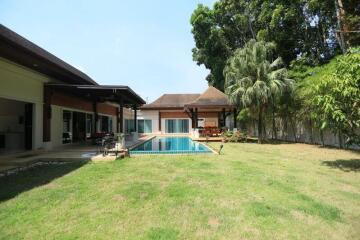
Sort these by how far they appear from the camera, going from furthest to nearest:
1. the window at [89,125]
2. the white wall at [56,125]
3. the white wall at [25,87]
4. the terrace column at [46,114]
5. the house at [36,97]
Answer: the window at [89,125] → the white wall at [56,125] → the terrace column at [46,114] → the white wall at [25,87] → the house at [36,97]

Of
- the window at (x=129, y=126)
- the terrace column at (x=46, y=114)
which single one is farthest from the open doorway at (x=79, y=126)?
the window at (x=129, y=126)

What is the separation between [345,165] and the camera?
978 centimetres

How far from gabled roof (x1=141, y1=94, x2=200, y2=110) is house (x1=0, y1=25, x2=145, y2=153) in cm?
1574

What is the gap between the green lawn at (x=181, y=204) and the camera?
401 cm

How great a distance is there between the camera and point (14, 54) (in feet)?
33.5

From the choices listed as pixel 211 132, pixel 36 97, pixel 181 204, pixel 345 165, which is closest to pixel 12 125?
pixel 36 97

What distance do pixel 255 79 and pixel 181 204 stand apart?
647 inches

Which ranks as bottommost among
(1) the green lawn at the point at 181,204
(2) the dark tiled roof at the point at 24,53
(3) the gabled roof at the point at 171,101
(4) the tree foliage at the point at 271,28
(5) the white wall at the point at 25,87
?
(1) the green lawn at the point at 181,204

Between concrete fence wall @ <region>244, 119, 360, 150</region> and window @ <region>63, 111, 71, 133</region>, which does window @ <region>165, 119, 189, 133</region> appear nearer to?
concrete fence wall @ <region>244, 119, 360, 150</region>

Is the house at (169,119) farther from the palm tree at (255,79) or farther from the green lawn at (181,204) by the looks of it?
the green lawn at (181,204)

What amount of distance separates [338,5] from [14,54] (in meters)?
16.9

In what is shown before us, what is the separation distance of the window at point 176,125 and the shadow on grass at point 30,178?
997 inches

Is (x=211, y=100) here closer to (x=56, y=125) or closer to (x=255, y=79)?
(x=255, y=79)

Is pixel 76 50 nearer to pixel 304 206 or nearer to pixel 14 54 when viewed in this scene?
pixel 14 54
